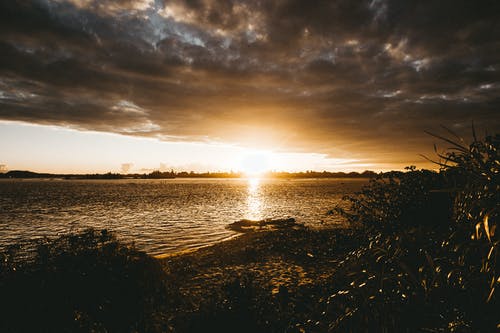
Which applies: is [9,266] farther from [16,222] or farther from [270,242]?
[16,222]

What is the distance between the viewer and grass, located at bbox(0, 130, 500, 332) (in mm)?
3408

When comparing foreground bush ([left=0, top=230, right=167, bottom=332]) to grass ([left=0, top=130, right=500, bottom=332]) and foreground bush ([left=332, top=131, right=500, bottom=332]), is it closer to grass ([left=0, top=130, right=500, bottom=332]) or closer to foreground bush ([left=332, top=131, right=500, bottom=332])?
grass ([left=0, top=130, right=500, bottom=332])

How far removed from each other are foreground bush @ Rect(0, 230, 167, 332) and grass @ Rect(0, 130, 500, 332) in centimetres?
3

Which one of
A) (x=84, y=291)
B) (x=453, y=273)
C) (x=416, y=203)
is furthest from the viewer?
(x=84, y=291)

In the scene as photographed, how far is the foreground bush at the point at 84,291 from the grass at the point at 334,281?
0.11 ft

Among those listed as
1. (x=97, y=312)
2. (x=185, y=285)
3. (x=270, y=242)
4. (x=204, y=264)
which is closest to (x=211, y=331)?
(x=97, y=312)

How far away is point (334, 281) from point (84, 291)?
26.0 ft

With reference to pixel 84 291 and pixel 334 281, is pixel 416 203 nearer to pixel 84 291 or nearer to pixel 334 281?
pixel 334 281

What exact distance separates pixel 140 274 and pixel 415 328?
8730mm

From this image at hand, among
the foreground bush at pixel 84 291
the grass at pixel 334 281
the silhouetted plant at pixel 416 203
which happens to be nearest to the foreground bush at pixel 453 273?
the grass at pixel 334 281

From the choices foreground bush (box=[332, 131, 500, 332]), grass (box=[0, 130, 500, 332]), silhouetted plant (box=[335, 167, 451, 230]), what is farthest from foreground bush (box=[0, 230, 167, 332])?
silhouetted plant (box=[335, 167, 451, 230])

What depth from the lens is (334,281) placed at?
928cm

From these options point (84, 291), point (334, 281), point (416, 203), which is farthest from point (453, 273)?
point (84, 291)

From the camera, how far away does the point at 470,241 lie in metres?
3.37
